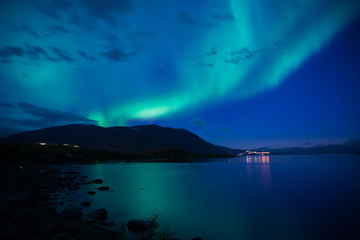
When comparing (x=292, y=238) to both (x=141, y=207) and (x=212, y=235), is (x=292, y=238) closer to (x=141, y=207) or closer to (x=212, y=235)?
(x=212, y=235)

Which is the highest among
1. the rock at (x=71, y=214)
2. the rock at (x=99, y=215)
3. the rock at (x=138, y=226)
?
the rock at (x=71, y=214)

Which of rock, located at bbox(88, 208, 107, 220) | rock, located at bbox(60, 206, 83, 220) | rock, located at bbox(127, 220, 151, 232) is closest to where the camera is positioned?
rock, located at bbox(60, 206, 83, 220)

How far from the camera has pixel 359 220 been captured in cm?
1677

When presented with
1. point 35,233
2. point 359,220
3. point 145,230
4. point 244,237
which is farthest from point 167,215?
Answer: point 359,220

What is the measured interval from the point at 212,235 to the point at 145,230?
455 cm

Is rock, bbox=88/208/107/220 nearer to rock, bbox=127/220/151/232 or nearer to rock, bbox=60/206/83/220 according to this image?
rock, bbox=60/206/83/220

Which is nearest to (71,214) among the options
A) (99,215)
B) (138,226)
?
(99,215)

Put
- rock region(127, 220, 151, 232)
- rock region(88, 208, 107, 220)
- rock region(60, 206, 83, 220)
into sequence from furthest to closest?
rock region(88, 208, 107, 220), rock region(127, 220, 151, 232), rock region(60, 206, 83, 220)

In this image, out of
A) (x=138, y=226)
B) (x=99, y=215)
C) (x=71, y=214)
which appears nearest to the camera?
(x=71, y=214)

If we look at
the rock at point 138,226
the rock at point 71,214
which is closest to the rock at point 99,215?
the rock at point 71,214

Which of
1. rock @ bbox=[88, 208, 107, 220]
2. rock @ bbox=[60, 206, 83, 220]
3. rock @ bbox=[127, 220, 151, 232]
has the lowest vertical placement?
rock @ bbox=[127, 220, 151, 232]

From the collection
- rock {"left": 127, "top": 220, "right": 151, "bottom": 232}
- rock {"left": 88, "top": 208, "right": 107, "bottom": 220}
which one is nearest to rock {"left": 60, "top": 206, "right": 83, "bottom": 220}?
rock {"left": 88, "top": 208, "right": 107, "bottom": 220}

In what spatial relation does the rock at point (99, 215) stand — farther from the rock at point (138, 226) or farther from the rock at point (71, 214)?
the rock at point (138, 226)

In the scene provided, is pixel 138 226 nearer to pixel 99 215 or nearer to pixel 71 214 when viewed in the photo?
pixel 99 215
